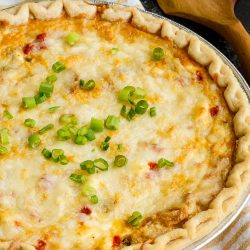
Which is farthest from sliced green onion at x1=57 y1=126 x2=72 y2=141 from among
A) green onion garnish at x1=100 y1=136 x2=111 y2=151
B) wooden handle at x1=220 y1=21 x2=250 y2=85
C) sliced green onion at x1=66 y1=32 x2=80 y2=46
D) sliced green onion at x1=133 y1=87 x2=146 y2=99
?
wooden handle at x1=220 y1=21 x2=250 y2=85

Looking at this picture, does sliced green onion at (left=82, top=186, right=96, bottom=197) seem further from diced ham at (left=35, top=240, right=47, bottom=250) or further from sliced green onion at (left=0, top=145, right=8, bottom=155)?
sliced green onion at (left=0, top=145, right=8, bottom=155)

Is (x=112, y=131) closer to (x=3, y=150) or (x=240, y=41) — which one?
(x=3, y=150)

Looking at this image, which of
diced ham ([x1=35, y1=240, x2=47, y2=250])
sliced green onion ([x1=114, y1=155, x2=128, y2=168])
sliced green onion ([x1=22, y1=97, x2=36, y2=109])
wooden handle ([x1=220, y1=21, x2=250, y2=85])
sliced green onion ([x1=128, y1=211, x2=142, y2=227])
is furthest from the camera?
wooden handle ([x1=220, y1=21, x2=250, y2=85])

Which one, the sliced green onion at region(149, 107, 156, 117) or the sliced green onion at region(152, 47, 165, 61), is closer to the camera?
the sliced green onion at region(149, 107, 156, 117)

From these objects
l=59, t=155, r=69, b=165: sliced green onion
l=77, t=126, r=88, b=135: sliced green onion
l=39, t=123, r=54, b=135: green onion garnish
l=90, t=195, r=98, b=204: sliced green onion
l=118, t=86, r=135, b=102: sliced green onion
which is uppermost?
l=118, t=86, r=135, b=102: sliced green onion

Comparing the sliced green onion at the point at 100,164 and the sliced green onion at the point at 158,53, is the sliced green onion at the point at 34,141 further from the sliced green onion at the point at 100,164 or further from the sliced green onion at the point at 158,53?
the sliced green onion at the point at 158,53

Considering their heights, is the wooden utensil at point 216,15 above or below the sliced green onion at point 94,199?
above

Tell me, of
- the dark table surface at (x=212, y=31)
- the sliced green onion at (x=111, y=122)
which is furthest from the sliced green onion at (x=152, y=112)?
the dark table surface at (x=212, y=31)
